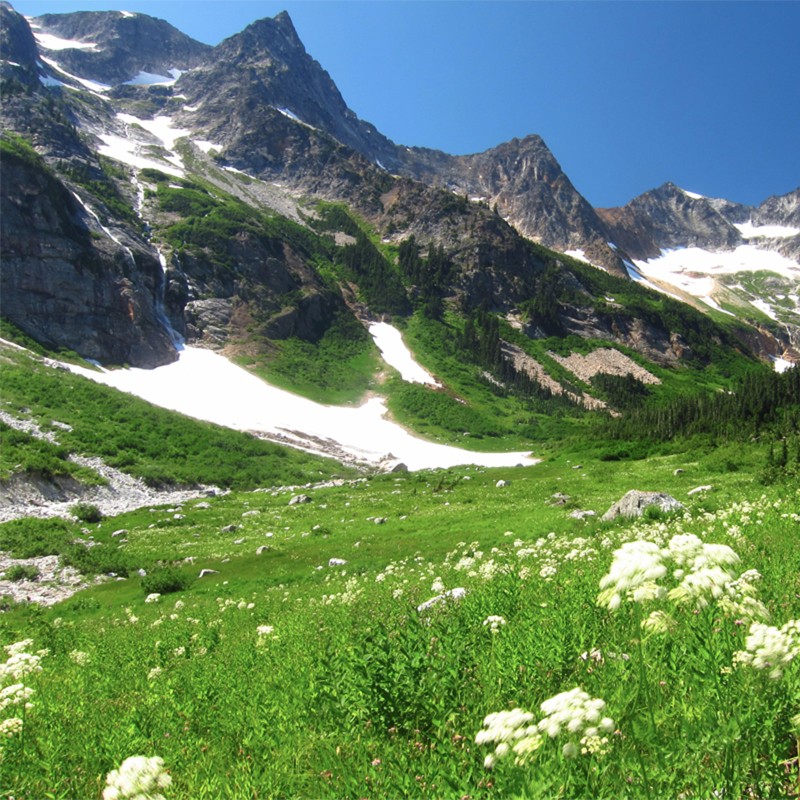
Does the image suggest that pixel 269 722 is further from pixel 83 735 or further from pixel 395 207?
pixel 395 207

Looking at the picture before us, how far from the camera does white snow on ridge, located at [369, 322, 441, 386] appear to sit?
10762 centimetres

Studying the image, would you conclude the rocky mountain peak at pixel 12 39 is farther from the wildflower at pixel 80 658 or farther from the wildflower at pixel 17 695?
the wildflower at pixel 17 695

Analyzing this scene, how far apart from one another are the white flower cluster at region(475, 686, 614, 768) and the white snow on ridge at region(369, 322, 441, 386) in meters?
100

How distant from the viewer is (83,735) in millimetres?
4918

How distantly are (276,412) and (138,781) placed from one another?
76629 millimetres

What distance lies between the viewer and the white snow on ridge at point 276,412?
6956 centimetres

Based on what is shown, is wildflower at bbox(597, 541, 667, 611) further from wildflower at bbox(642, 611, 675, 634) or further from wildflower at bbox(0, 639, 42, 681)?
wildflower at bbox(0, 639, 42, 681)

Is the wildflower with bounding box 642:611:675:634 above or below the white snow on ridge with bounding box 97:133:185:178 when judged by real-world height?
below

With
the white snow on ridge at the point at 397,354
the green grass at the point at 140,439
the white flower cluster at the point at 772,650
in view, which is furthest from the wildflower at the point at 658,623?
the white snow on ridge at the point at 397,354

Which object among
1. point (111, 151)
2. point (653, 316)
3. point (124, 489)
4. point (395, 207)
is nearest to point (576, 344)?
point (653, 316)

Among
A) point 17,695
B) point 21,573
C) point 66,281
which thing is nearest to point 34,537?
point 21,573

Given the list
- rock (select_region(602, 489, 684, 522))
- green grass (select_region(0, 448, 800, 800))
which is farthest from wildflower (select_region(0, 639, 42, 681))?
rock (select_region(602, 489, 684, 522))

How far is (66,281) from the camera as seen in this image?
84812mm

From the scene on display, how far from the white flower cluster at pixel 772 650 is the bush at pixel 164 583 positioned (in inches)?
768
